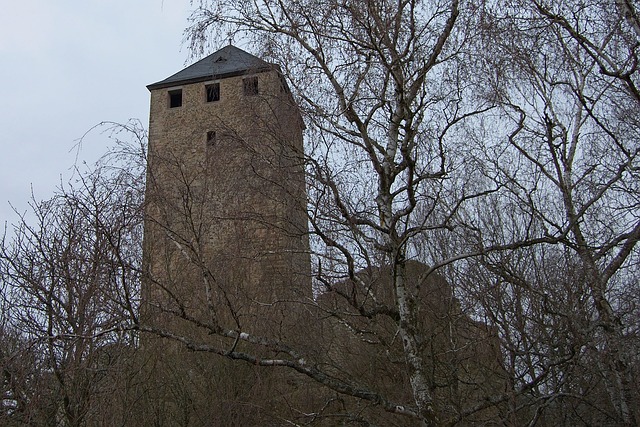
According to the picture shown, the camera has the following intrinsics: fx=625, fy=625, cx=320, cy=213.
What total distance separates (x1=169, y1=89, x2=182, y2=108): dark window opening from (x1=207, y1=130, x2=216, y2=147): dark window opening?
64.7ft

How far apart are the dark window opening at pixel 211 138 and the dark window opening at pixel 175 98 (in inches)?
776

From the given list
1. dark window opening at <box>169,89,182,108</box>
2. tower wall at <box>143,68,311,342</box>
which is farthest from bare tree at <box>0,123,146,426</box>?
dark window opening at <box>169,89,182,108</box>

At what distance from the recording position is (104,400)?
5.40 meters

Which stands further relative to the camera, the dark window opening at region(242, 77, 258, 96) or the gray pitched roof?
the gray pitched roof

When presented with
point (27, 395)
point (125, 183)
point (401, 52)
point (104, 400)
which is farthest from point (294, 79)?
point (27, 395)

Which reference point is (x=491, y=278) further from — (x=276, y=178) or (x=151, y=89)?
(x=151, y=89)

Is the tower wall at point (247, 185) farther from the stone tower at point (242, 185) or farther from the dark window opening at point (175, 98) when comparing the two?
the dark window opening at point (175, 98)

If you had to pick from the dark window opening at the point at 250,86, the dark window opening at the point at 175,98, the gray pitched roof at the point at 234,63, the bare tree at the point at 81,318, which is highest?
the dark window opening at the point at 175,98

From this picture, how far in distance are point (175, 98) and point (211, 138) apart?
20522 millimetres

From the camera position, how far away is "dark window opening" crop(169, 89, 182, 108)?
83.6ft

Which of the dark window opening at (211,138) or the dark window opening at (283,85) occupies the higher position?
the dark window opening at (283,85)

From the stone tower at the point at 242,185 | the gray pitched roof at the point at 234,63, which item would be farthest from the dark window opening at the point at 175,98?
the gray pitched roof at the point at 234,63

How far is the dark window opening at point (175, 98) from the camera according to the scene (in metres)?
25.5

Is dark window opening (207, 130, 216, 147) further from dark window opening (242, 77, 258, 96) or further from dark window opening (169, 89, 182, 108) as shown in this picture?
dark window opening (169, 89, 182, 108)
